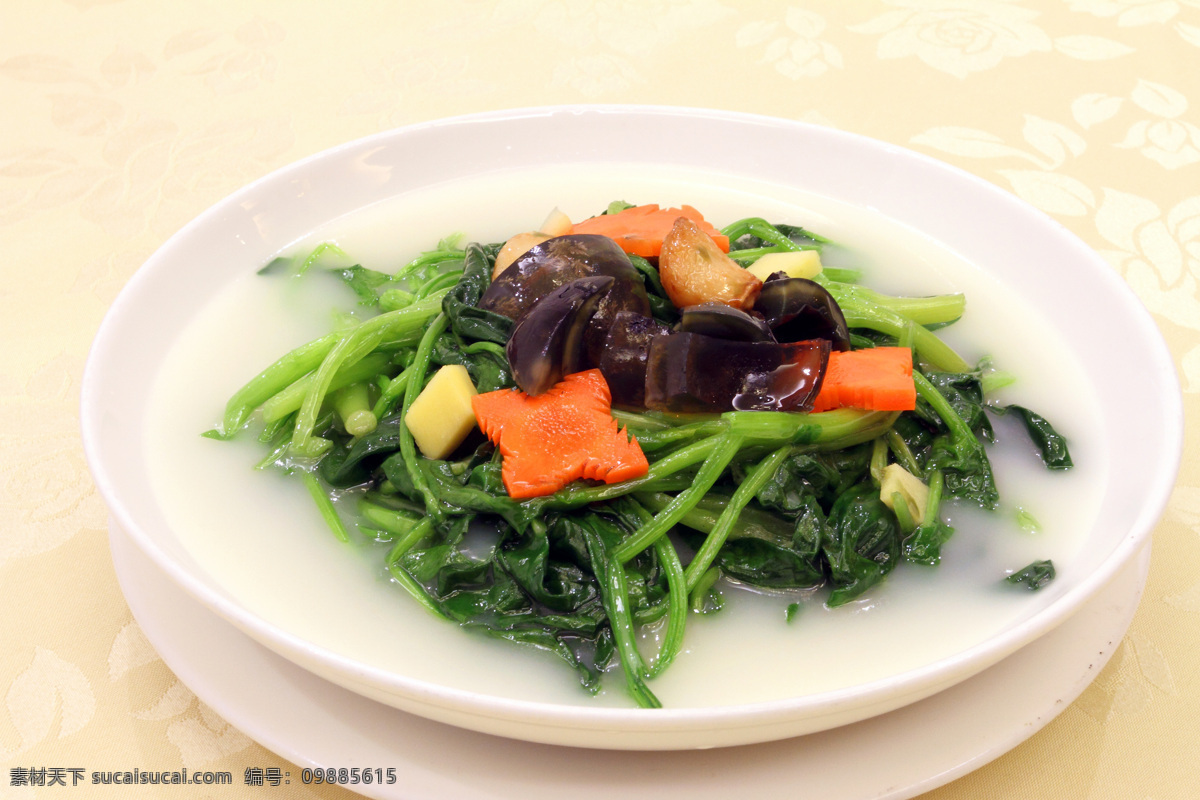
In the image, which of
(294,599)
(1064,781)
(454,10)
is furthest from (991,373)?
(454,10)

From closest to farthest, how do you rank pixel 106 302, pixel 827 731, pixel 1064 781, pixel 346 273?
1. pixel 827 731
2. pixel 1064 781
3. pixel 346 273
4. pixel 106 302

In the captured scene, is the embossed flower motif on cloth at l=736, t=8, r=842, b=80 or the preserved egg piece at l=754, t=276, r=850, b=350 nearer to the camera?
the preserved egg piece at l=754, t=276, r=850, b=350

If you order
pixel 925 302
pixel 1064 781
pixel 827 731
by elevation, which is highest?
pixel 925 302

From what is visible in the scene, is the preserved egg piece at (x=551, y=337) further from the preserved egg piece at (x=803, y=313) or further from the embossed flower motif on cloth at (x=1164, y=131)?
the embossed flower motif on cloth at (x=1164, y=131)

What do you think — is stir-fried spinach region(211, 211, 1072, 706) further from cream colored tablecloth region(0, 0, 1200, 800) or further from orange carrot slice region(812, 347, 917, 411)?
cream colored tablecloth region(0, 0, 1200, 800)

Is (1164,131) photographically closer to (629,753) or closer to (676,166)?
(676,166)

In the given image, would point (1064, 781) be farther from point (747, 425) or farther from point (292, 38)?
point (292, 38)

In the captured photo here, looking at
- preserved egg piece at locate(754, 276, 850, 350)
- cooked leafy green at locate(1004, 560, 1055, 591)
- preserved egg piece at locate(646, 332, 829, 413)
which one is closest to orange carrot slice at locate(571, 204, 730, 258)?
preserved egg piece at locate(754, 276, 850, 350)
